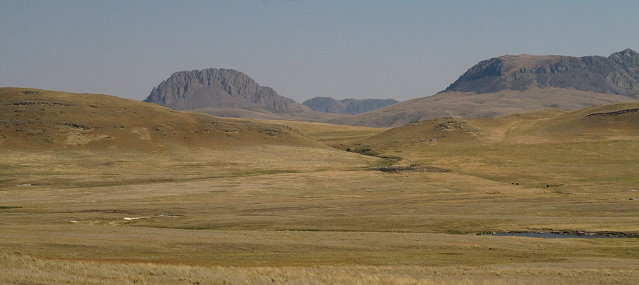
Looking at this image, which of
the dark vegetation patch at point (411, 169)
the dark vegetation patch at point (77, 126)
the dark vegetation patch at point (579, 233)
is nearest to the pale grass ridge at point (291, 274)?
the dark vegetation patch at point (579, 233)

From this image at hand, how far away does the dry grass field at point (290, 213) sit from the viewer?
46.6 metres

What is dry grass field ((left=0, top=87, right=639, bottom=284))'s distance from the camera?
1834 inches

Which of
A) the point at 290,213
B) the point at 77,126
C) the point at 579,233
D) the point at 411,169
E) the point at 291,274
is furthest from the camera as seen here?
the point at 77,126

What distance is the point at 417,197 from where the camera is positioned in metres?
116

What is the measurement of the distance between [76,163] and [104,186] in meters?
35.7

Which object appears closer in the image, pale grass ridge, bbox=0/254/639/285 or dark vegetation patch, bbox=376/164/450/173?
pale grass ridge, bbox=0/254/639/285

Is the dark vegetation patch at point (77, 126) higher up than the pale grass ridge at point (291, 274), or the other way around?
the dark vegetation patch at point (77, 126)

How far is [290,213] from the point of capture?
93875 mm

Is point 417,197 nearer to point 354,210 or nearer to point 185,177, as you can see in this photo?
point 354,210

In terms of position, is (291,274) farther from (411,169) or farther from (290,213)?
(411,169)

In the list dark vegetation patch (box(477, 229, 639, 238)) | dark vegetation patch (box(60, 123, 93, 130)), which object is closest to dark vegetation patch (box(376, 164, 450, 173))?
dark vegetation patch (box(60, 123, 93, 130))

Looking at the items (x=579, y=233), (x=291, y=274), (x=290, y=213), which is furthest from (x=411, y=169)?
(x=291, y=274)

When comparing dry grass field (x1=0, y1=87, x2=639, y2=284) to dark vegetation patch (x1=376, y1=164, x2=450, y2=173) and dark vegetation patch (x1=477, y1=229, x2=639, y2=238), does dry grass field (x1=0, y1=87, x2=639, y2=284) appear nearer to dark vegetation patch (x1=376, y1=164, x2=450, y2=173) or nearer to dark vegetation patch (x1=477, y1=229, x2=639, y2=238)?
dark vegetation patch (x1=477, y1=229, x2=639, y2=238)

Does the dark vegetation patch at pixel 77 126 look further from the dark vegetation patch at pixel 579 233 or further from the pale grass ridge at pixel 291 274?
the pale grass ridge at pixel 291 274
